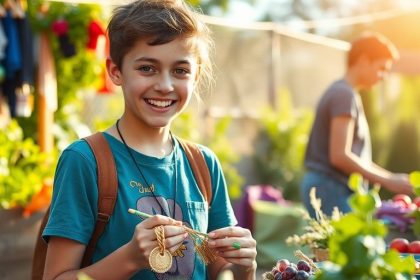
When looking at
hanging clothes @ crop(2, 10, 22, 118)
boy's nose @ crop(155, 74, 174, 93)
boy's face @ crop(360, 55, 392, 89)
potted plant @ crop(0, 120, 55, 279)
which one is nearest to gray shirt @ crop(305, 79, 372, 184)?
boy's face @ crop(360, 55, 392, 89)

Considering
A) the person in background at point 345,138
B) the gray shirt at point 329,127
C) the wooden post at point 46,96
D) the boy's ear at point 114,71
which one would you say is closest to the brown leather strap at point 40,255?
the boy's ear at point 114,71

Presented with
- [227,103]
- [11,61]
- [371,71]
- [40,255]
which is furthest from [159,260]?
[227,103]

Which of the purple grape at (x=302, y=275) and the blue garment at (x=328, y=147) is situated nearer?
the purple grape at (x=302, y=275)

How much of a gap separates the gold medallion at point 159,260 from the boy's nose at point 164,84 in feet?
1.52

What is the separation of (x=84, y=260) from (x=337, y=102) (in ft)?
9.60

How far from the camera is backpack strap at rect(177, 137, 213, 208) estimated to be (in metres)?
2.52

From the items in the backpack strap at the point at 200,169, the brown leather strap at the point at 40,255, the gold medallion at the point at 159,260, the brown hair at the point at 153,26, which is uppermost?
the brown hair at the point at 153,26

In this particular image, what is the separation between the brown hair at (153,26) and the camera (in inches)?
94.0

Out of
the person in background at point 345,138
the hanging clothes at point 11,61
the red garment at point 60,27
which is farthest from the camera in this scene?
the red garment at point 60,27

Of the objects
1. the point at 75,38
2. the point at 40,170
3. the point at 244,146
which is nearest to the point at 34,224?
the point at 40,170

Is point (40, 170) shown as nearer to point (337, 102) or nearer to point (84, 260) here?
point (337, 102)

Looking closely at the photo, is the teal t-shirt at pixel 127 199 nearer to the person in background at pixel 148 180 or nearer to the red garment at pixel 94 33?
the person in background at pixel 148 180

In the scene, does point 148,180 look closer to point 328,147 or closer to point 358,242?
point 358,242

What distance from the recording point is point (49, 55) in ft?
25.6
